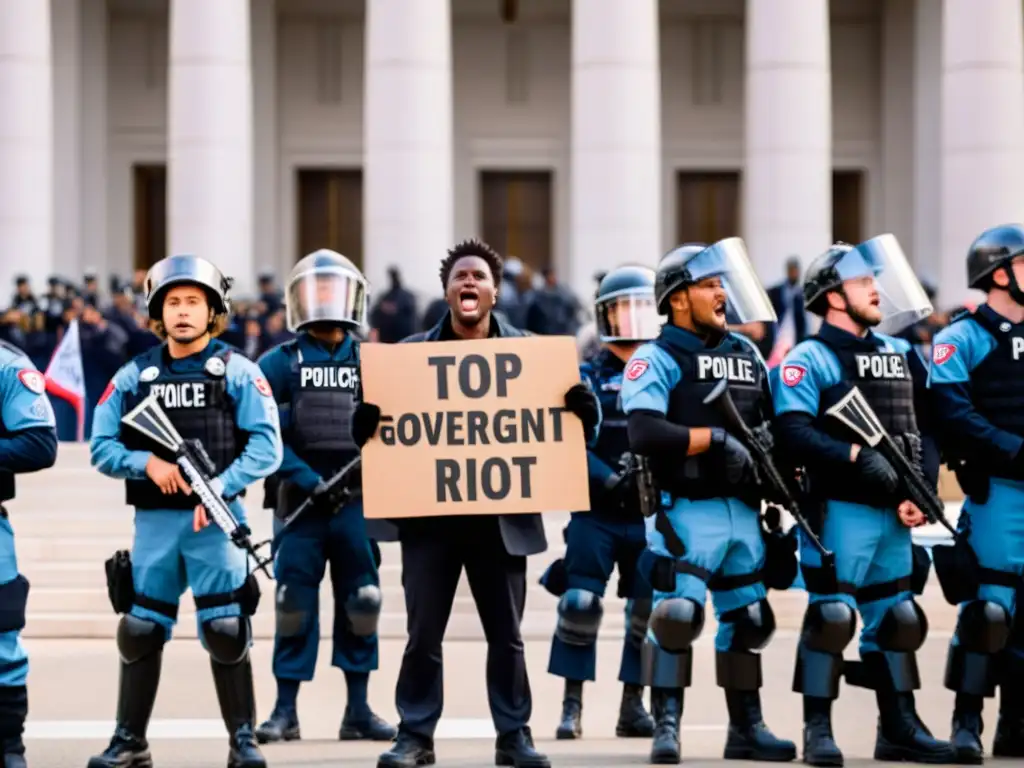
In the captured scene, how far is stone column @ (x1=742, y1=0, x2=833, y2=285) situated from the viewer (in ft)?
98.3

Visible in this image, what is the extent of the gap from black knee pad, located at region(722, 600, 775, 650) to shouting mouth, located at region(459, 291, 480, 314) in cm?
162

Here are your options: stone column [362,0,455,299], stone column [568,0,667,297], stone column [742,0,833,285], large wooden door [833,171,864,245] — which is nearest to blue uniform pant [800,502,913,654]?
stone column [568,0,667,297]

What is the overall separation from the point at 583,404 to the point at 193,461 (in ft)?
5.10

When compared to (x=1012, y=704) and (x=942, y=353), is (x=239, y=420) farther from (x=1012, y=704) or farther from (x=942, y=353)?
(x=1012, y=704)

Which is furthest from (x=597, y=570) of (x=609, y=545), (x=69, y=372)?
(x=69, y=372)

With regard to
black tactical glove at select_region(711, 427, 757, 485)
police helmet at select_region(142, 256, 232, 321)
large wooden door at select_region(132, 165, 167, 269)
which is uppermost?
large wooden door at select_region(132, 165, 167, 269)

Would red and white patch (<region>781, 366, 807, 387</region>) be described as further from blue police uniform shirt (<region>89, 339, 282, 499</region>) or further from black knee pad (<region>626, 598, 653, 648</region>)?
blue police uniform shirt (<region>89, 339, 282, 499</region>)

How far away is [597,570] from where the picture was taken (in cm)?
1005

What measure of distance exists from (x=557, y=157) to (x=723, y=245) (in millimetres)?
27996

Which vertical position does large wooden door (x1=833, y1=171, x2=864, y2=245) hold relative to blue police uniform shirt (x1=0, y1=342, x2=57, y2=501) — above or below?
above

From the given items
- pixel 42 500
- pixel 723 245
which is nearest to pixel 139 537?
pixel 723 245

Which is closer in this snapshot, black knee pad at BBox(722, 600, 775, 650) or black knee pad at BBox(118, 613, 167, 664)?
black knee pad at BBox(118, 613, 167, 664)

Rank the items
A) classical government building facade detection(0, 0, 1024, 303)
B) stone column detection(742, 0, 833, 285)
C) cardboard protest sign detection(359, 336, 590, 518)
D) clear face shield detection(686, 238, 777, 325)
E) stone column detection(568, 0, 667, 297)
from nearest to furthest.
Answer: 1. cardboard protest sign detection(359, 336, 590, 518)
2. clear face shield detection(686, 238, 777, 325)
3. stone column detection(568, 0, 667, 297)
4. classical government building facade detection(0, 0, 1024, 303)
5. stone column detection(742, 0, 833, 285)

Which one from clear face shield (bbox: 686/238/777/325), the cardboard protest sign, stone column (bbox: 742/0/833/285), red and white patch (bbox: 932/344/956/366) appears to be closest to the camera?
the cardboard protest sign
